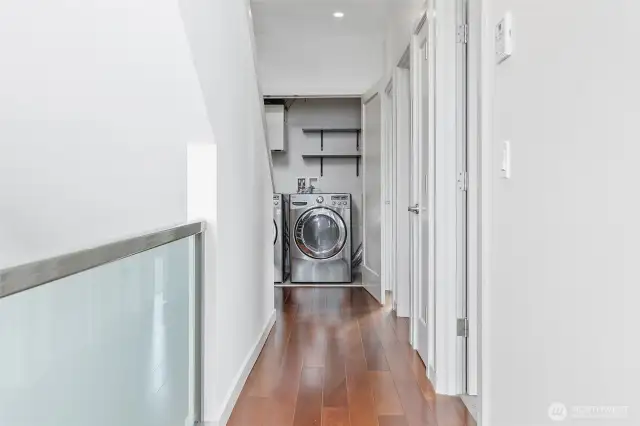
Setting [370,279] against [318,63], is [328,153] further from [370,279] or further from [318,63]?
[370,279]

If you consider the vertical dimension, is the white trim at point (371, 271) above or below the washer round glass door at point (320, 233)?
below

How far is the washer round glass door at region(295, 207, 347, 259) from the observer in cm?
Answer: 597

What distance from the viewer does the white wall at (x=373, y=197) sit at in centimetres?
489

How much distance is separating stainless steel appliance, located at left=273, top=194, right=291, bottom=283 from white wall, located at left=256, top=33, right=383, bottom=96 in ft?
4.12
